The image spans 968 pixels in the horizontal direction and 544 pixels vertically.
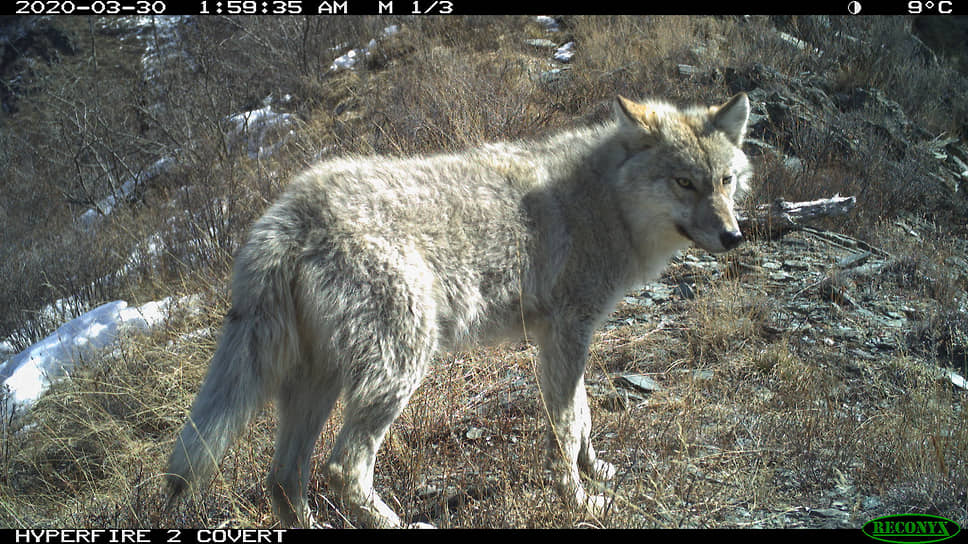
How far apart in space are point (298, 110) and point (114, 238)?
4.31 meters

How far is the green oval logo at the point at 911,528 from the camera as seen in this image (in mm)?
2934

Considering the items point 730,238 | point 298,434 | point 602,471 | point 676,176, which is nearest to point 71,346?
point 298,434

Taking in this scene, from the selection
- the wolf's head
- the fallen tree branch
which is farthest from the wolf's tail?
the fallen tree branch

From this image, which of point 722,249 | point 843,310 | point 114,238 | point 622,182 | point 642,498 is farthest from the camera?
point 114,238

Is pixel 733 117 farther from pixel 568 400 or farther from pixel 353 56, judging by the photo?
pixel 353 56

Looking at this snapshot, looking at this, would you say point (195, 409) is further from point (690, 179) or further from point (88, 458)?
point (690, 179)

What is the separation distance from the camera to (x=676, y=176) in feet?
12.7

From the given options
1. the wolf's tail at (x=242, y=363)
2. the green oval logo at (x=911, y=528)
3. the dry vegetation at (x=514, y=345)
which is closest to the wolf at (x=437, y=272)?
the wolf's tail at (x=242, y=363)

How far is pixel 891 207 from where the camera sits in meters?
8.40

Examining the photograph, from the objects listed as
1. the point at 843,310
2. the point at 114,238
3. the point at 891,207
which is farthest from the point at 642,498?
the point at 114,238

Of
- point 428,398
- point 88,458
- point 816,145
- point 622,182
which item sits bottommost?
point 88,458

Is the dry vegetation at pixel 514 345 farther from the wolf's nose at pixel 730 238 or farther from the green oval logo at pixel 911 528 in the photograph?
the wolf's nose at pixel 730 238

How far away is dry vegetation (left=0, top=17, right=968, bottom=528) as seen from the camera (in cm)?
348

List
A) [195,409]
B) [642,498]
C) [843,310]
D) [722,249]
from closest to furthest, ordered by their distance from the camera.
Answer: [195,409]
[642,498]
[722,249]
[843,310]
